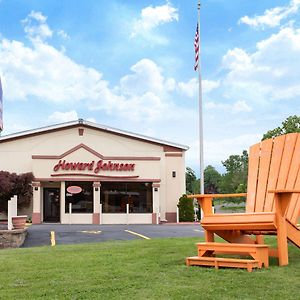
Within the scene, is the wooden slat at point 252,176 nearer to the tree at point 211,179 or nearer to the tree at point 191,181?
the tree at point 191,181

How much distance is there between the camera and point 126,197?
87.1 ft

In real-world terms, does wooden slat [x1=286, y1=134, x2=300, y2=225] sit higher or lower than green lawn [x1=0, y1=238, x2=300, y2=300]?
higher

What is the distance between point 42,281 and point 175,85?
18.2 metres

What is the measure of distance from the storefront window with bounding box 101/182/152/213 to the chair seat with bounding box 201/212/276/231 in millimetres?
20233

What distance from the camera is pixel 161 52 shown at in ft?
60.2

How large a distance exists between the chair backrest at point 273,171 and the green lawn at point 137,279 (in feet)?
2.63

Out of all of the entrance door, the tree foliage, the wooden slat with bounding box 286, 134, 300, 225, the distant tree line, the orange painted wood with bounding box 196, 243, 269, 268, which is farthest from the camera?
the distant tree line

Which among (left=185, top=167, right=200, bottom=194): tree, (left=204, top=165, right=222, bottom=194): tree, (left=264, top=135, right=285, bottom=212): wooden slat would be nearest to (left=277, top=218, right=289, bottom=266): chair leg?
(left=264, top=135, right=285, bottom=212): wooden slat

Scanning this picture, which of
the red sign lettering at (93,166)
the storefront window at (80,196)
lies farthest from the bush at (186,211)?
the storefront window at (80,196)

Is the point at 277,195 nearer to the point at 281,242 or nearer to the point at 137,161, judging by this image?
the point at 281,242

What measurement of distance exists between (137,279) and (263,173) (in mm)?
3025

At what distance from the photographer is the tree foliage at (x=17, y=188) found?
80.6 ft

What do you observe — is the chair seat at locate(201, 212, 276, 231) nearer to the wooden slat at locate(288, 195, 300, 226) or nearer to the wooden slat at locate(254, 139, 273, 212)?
the wooden slat at locate(288, 195, 300, 226)

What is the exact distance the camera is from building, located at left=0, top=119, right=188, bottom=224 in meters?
25.8
